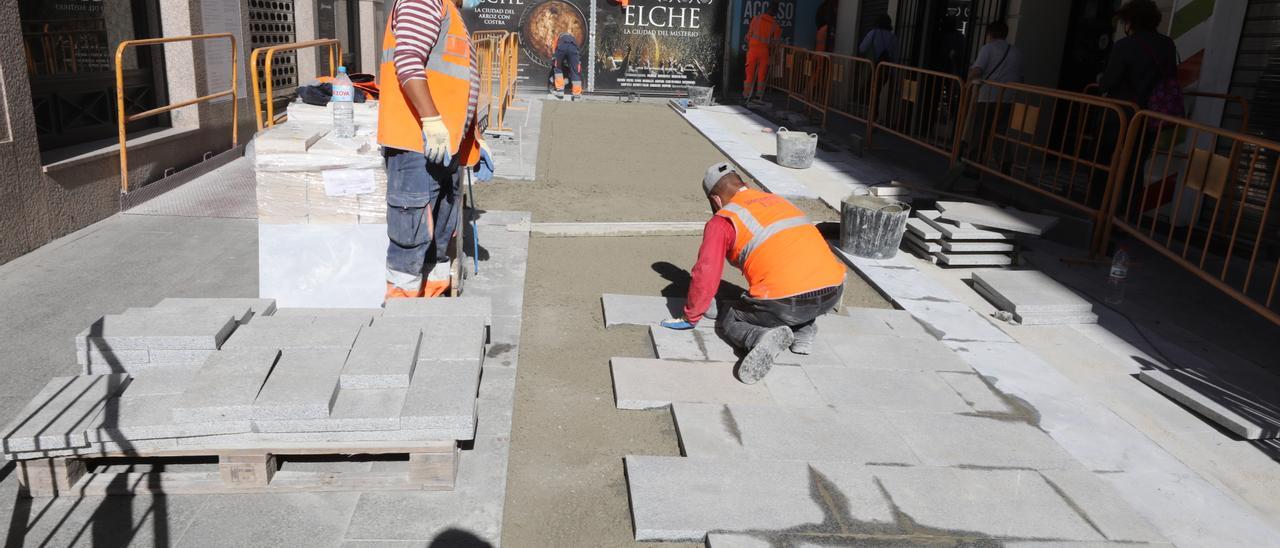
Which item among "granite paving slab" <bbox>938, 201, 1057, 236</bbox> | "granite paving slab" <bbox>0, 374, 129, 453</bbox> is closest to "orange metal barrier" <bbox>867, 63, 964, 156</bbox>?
"granite paving slab" <bbox>938, 201, 1057, 236</bbox>

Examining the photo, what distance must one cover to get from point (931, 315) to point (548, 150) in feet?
24.0

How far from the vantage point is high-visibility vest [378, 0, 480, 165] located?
460cm

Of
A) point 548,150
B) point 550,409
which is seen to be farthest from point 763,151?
point 550,409

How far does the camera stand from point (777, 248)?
466cm

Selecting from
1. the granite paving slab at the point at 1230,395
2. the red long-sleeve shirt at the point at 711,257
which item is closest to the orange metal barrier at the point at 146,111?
the red long-sleeve shirt at the point at 711,257

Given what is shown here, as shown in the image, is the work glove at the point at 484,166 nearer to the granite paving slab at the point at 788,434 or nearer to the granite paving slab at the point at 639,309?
the granite paving slab at the point at 639,309

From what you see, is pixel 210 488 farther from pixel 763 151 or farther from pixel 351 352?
pixel 763 151

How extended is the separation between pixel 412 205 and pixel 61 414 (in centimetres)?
194

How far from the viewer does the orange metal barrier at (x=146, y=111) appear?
7211 millimetres

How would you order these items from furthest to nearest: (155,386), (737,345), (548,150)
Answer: (548,150) < (737,345) < (155,386)

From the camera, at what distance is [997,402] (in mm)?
4438

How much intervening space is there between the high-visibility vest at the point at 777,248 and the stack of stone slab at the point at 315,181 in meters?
Result: 1.92

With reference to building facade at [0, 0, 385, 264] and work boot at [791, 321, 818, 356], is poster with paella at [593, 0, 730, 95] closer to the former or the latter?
building facade at [0, 0, 385, 264]

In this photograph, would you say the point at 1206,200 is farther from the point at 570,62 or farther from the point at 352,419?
the point at 570,62
